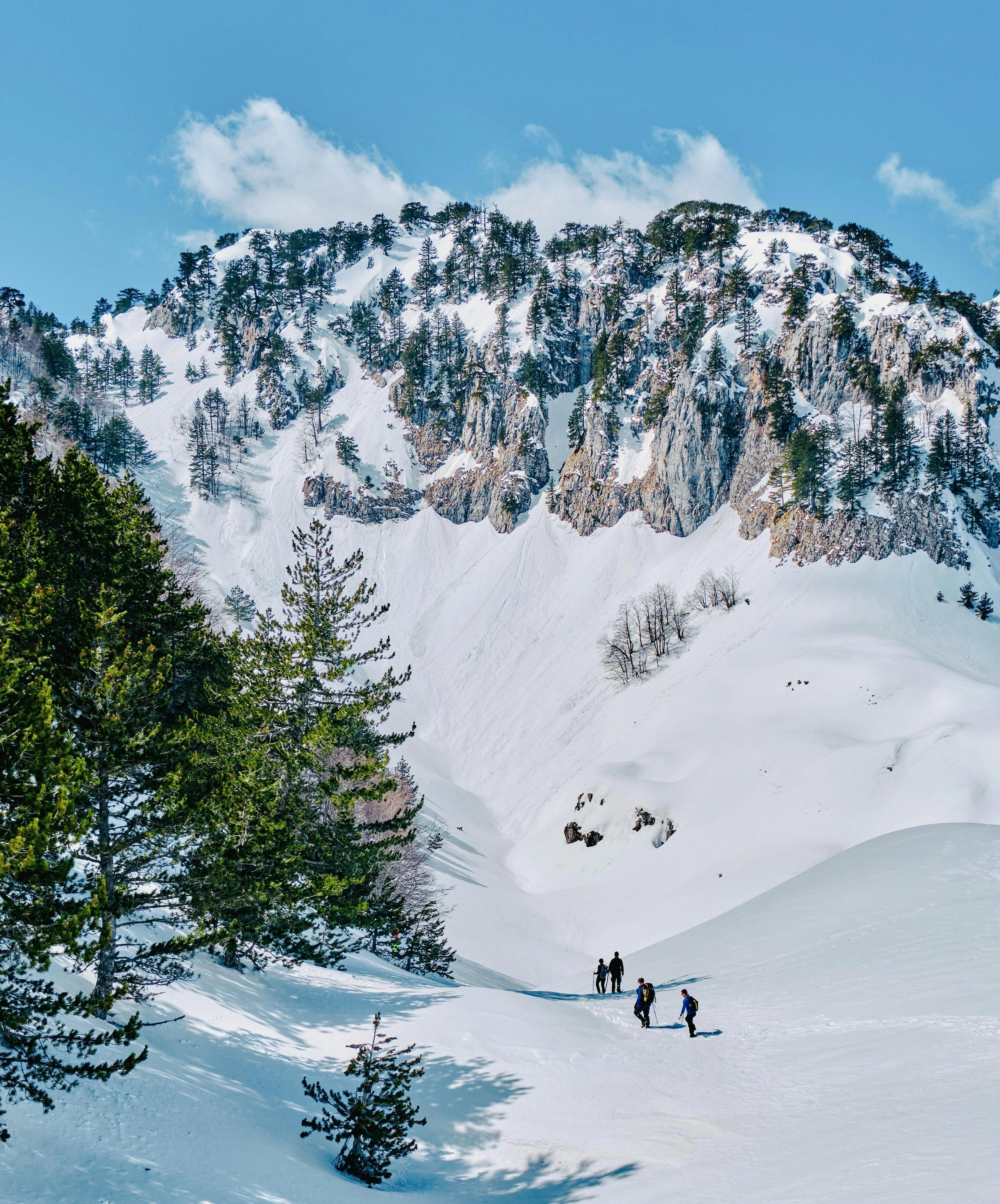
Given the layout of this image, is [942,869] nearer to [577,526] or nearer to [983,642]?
[983,642]

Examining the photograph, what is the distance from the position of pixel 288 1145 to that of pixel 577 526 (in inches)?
3700

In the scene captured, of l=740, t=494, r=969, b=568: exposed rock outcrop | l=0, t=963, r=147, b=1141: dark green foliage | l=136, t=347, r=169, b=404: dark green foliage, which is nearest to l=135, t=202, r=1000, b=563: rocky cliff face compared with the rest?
l=740, t=494, r=969, b=568: exposed rock outcrop

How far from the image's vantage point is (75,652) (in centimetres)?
1395

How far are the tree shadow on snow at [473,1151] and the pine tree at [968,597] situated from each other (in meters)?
70.4

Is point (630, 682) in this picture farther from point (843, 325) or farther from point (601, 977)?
point (843, 325)

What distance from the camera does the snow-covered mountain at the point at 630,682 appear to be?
12.2 meters

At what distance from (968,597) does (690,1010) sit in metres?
66.4

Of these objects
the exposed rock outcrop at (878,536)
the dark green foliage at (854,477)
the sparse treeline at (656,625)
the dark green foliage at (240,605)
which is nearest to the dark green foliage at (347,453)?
the dark green foliage at (240,605)

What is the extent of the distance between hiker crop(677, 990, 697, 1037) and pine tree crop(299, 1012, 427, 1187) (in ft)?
25.0

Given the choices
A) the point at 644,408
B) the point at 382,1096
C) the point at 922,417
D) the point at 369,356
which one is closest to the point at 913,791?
the point at 382,1096

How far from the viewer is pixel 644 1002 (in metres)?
18.2

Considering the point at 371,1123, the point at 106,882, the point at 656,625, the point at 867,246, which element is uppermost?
the point at 867,246

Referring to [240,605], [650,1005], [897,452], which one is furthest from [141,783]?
[897,452]

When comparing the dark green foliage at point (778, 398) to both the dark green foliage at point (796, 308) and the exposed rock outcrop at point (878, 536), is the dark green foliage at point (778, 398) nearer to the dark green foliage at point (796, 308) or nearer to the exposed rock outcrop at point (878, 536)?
the dark green foliage at point (796, 308)
